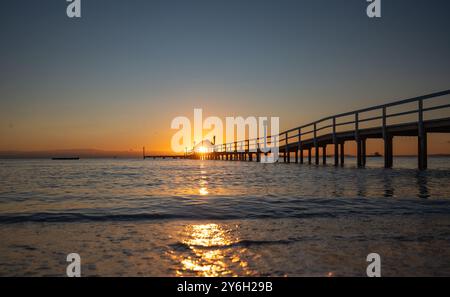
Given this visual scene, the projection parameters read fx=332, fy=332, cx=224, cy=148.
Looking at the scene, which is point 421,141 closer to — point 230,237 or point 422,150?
point 422,150

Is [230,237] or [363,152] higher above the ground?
[363,152]

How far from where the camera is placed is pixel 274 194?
5977 millimetres

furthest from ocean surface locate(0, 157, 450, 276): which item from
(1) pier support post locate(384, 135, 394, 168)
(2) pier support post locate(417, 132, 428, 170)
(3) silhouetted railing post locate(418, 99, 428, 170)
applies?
(1) pier support post locate(384, 135, 394, 168)

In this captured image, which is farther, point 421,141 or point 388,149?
point 388,149

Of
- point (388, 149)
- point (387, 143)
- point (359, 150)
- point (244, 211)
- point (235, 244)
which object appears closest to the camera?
point (235, 244)

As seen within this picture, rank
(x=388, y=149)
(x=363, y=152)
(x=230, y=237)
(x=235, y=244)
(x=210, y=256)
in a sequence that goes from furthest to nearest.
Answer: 1. (x=363, y=152)
2. (x=388, y=149)
3. (x=230, y=237)
4. (x=235, y=244)
5. (x=210, y=256)

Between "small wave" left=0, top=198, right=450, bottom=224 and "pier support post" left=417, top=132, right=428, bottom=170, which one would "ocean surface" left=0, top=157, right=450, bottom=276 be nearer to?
"small wave" left=0, top=198, right=450, bottom=224

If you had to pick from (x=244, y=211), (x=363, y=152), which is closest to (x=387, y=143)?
(x=363, y=152)

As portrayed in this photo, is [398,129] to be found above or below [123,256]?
above

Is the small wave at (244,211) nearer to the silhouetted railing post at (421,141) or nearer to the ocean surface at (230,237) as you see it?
the ocean surface at (230,237)

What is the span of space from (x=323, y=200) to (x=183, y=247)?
3.14 metres
